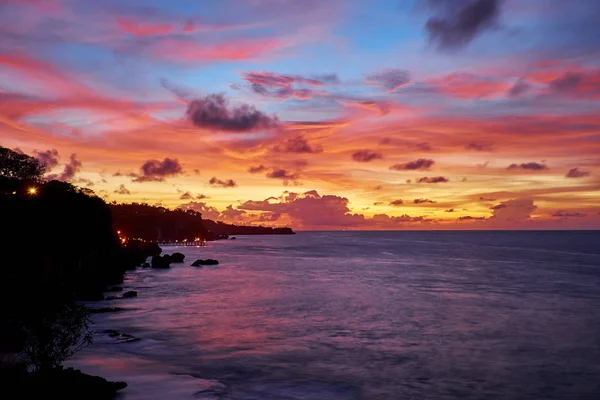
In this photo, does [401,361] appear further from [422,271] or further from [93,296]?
[422,271]

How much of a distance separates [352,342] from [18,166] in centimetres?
8274

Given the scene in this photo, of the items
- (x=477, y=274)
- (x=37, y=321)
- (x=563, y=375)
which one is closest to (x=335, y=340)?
(x=563, y=375)

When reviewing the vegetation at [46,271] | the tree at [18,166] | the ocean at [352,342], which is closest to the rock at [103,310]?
the ocean at [352,342]

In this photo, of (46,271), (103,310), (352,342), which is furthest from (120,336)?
(352,342)

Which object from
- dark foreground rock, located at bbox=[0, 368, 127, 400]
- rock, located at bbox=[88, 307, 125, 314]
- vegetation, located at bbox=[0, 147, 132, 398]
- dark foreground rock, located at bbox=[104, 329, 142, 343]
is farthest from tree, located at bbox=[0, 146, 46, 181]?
dark foreground rock, located at bbox=[0, 368, 127, 400]

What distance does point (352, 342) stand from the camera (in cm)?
4003

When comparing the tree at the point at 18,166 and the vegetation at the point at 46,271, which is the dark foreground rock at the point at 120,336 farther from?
the tree at the point at 18,166

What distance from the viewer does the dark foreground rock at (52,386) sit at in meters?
19.2

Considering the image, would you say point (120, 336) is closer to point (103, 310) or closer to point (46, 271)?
point (103, 310)

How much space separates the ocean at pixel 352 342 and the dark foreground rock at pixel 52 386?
183 centimetres

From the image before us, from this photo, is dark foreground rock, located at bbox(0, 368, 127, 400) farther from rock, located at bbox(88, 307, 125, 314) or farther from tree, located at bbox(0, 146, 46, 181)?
tree, located at bbox(0, 146, 46, 181)

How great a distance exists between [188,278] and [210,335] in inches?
1953

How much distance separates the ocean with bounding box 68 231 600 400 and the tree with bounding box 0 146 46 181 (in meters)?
37.9

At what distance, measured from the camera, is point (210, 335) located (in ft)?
136
